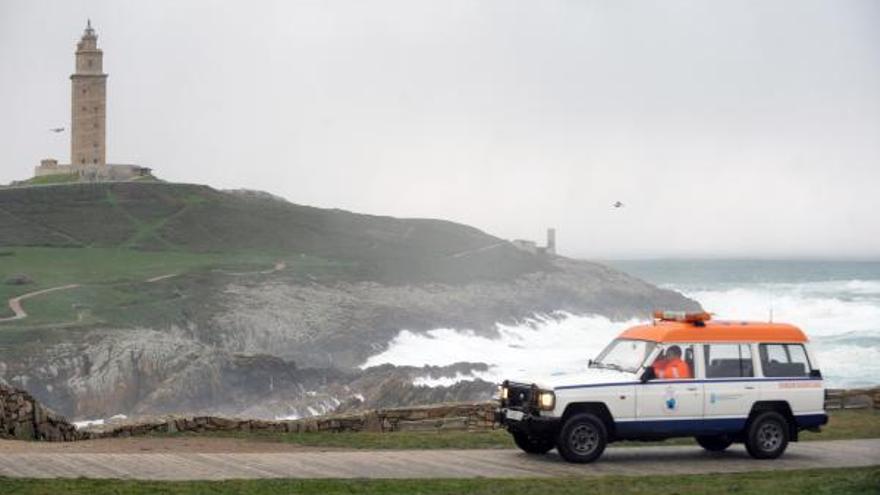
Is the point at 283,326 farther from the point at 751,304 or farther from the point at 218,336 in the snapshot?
the point at 751,304

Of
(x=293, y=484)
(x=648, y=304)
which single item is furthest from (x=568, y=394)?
(x=648, y=304)

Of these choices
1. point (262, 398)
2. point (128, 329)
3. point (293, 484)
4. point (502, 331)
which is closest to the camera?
point (293, 484)

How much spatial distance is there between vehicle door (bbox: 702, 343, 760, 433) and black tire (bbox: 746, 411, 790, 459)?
18 centimetres

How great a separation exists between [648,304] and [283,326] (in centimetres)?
3885

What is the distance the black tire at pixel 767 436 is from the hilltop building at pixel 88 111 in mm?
106413

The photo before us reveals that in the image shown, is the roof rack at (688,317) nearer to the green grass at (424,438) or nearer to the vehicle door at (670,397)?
the vehicle door at (670,397)

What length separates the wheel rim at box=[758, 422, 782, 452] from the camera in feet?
59.9

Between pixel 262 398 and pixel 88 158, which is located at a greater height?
pixel 88 158

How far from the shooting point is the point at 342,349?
254 feet

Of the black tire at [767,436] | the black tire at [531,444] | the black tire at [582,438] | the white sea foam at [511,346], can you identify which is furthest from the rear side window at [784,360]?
the white sea foam at [511,346]

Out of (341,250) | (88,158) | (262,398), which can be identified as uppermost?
(88,158)

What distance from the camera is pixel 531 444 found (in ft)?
60.2

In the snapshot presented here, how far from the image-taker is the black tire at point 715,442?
18828 mm

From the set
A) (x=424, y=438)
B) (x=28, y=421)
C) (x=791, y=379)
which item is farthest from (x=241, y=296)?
(x=791, y=379)
